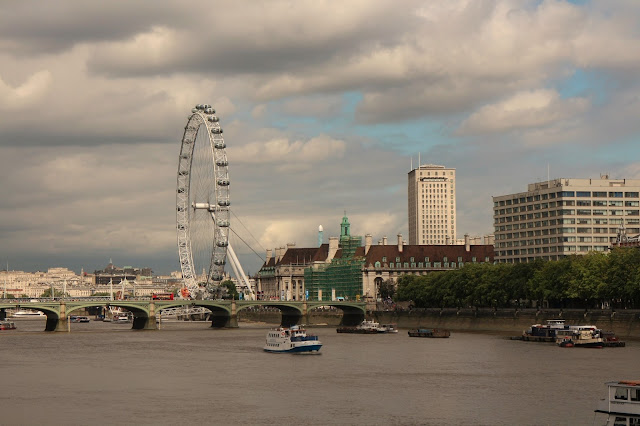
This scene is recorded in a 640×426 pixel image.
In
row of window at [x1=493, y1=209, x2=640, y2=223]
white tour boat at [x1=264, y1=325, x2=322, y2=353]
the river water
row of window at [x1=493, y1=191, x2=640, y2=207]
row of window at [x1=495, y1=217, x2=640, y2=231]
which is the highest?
row of window at [x1=493, y1=191, x2=640, y2=207]

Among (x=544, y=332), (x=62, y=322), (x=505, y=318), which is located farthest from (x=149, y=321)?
(x=544, y=332)

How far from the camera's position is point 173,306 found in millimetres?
147750

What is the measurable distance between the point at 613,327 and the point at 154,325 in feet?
217

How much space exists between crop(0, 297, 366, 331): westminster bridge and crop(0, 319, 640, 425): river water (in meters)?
35.0

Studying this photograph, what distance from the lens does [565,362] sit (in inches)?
3135

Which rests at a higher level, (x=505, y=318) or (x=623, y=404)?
(x=505, y=318)

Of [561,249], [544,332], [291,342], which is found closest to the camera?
[291,342]

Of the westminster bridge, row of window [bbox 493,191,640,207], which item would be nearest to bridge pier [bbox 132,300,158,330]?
the westminster bridge

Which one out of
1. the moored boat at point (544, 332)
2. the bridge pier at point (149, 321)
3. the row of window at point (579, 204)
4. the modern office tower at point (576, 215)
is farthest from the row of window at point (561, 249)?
the moored boat at point (544, 332)

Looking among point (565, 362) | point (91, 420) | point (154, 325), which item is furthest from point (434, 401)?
point (154, 325)

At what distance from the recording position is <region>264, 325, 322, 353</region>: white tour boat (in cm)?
9525

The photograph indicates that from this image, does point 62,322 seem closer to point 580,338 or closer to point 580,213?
point 580,338

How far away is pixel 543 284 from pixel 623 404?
77.4 m

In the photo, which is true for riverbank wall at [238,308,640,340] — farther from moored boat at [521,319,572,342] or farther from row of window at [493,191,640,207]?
row of window at [493,191,640,207]
